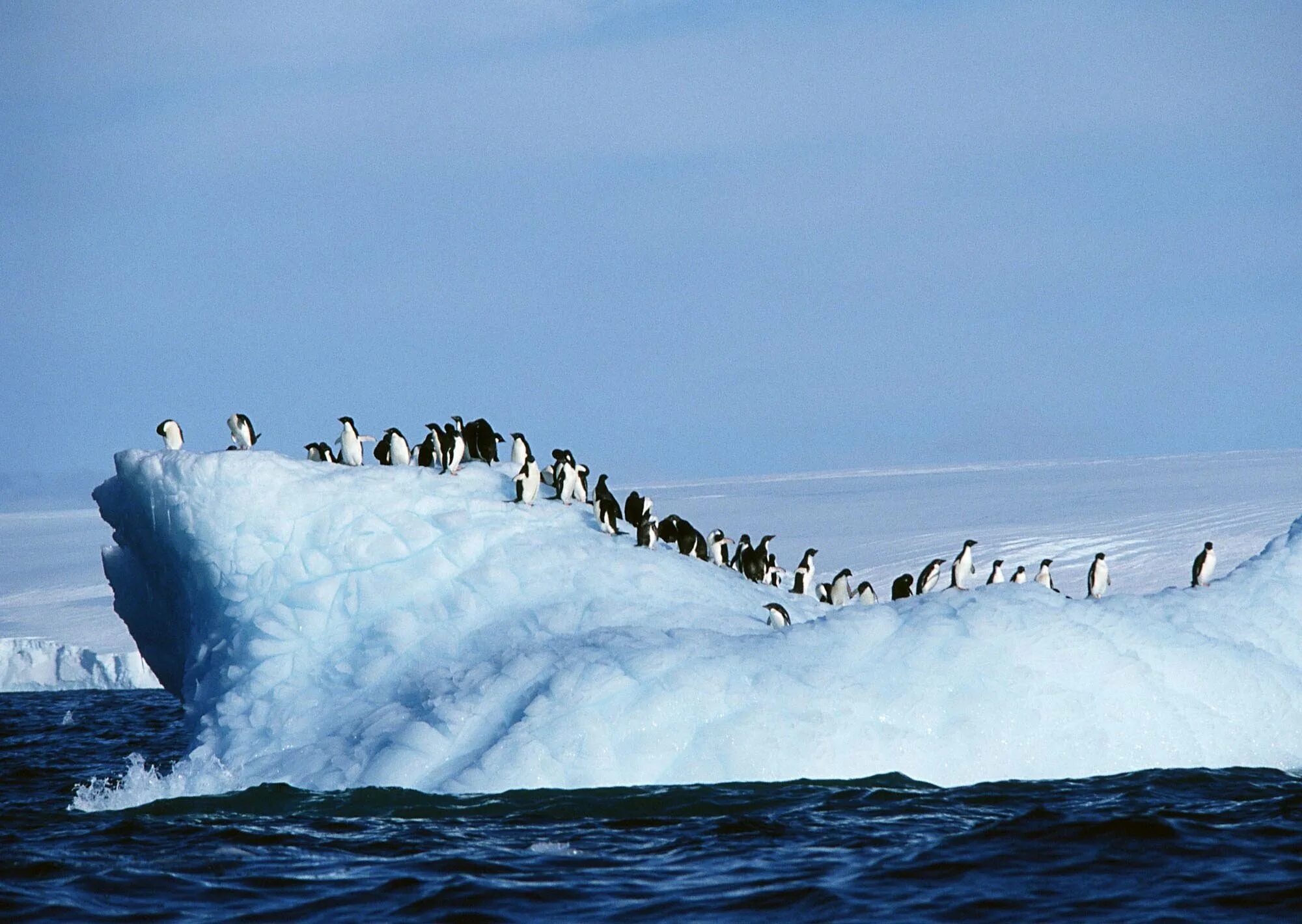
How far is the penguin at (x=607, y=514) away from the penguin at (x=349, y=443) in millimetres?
2881

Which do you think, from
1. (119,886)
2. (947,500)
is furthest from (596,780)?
(947,500)

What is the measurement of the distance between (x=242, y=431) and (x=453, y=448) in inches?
102

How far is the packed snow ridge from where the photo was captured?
10.6 m

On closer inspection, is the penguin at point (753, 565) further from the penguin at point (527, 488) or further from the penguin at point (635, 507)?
the penguin at point (527, 488)

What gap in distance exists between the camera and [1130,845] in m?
8.63

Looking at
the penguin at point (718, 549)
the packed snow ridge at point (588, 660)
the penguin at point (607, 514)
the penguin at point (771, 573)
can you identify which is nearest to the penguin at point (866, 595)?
the penguin at point (771, 573)

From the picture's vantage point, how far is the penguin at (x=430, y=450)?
1588 centimetres

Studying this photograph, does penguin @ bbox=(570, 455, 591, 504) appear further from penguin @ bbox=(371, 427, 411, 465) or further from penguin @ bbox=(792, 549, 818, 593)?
penguin @ bbox=(792, 549, 818, 593)

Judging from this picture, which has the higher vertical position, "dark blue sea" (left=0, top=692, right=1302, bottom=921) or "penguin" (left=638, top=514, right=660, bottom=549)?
"penguin" (left=638, top=514, right=660, bottom=549)

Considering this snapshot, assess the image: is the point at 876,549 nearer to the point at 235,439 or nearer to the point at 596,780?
the point at 235,439

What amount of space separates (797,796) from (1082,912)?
9.35ft

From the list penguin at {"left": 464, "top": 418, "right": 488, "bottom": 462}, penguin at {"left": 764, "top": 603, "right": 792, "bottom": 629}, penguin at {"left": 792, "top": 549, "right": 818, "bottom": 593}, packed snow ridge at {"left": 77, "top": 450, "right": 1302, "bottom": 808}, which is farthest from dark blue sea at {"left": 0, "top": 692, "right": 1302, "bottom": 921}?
penguin at {"left": 792, "top": 549, "right": 818, "bottom": 593}

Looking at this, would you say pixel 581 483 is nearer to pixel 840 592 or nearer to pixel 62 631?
pixel 840 592

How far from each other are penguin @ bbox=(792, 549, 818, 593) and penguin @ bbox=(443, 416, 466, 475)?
655 cm
